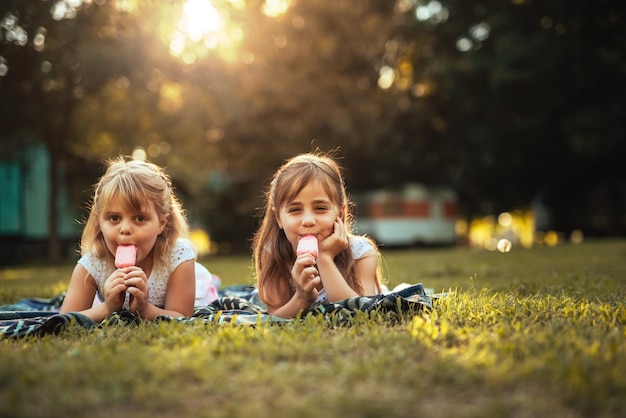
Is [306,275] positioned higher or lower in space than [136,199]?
lower

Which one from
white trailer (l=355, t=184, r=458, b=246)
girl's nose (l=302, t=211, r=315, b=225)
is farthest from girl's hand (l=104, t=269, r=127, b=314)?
white trailer (l=355, t=184, r=458, b=246)

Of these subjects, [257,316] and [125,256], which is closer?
[257,316]

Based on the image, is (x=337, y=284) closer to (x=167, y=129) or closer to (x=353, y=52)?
(x=167, y=129)

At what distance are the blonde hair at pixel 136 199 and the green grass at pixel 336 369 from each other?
88 cm

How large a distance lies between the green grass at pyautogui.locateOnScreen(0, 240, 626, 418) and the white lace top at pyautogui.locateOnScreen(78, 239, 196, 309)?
0.77m

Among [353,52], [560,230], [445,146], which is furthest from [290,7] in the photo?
[560,230]

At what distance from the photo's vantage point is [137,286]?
12.4ft

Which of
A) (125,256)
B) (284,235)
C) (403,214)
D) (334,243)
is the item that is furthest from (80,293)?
(403,214)

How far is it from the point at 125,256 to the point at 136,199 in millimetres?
379

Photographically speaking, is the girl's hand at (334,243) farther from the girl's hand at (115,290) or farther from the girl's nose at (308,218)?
the girl's hand at (115,290)

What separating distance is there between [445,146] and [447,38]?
4.38 metres

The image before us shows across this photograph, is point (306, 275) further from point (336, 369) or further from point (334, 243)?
point (336, 369)

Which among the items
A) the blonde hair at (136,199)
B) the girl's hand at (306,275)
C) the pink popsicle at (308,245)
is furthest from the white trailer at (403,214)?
the girl's hand at (306,275)

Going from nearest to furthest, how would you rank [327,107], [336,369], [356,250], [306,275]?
[336,369]
[306,275]
[356,250]
[327,107]
